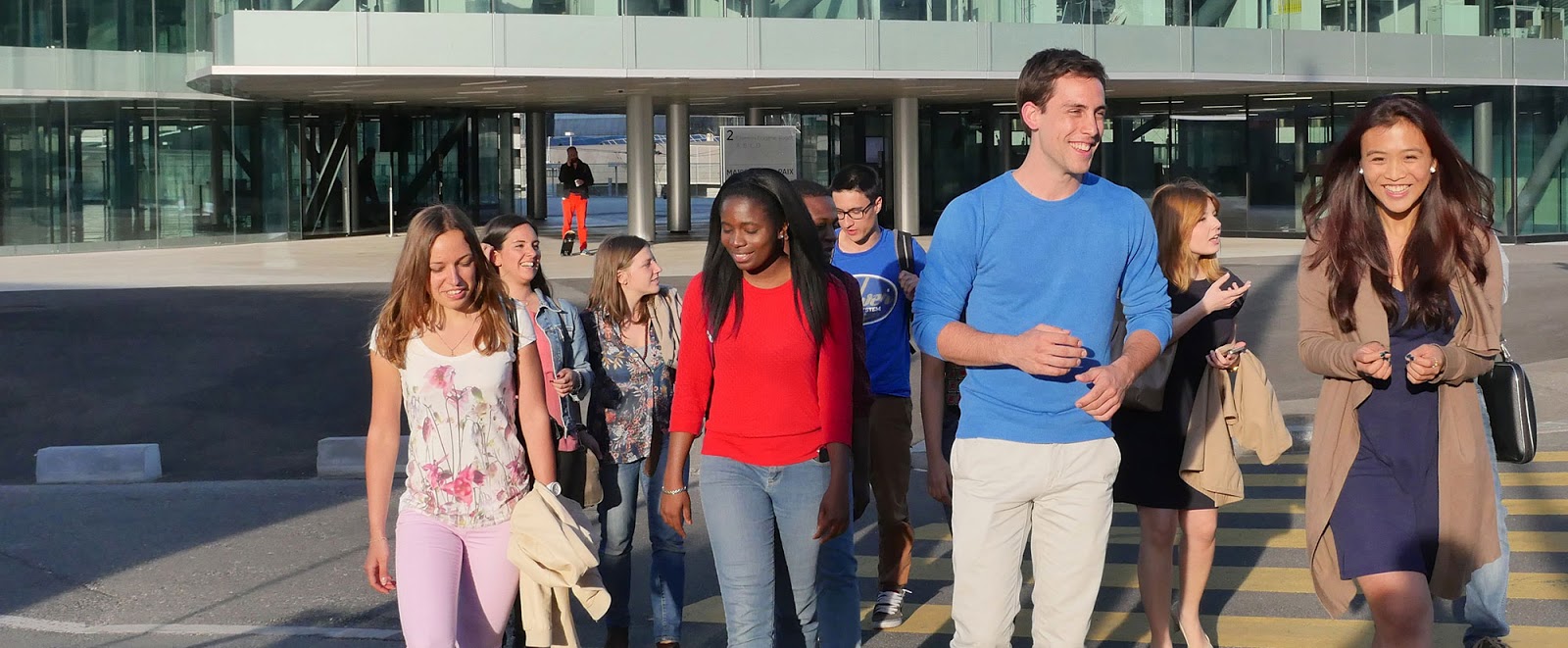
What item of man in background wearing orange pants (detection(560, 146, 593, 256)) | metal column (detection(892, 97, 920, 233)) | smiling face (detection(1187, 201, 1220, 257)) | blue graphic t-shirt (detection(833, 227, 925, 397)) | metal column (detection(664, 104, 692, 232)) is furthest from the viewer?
metal column (detection(664, 104, 692, 232))

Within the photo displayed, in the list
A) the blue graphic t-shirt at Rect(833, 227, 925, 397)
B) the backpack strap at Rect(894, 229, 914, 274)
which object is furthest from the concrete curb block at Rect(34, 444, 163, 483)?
the backpack strap at Rect(894, 229, 914, 274)

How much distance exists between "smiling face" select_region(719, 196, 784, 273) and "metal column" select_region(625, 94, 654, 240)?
2686 centimetres

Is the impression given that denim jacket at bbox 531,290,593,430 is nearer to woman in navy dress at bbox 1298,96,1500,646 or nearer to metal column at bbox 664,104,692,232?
woman in navy dress at bbox 1298,96,1500,646

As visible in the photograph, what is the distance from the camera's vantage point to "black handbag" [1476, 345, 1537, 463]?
14.8ft

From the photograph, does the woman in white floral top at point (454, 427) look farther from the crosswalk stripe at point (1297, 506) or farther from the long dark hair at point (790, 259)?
the crosswalk stripe at point (1297, 506)

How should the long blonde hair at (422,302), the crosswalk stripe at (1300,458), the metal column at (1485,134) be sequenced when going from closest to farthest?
the long blonde hair at (422,302), the crosswalk stripe at (1300,458), the metal column at (1485,134)

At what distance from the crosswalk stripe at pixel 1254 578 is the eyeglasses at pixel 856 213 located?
1.67 m

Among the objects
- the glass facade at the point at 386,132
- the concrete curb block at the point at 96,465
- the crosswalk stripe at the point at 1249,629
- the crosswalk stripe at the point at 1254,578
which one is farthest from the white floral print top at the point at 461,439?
the glass facade at the point at 386,132

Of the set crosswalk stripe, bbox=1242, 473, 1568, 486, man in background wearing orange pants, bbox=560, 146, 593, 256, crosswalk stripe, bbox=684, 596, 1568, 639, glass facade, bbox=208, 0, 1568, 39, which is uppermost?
glass facade, bbox=208, 0, 1568, 39

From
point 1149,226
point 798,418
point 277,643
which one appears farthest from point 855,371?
point 277,643

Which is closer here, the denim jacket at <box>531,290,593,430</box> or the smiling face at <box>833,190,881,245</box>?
the denim jacket at <box>531,290,593,430</box>

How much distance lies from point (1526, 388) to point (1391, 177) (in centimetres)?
78

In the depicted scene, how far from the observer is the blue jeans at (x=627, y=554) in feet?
19.0

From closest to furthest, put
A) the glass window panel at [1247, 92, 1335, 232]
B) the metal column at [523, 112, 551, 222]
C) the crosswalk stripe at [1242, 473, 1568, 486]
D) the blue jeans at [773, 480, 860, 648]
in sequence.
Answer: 1. the blue jeans at [773, 480, 860, 648]
2. the crosswalk stripe at [1242, 473, 1568, 486]
3. the glass window panel at [1247, 92, 1335, 232]
4. the metal column at [523, 112, 551, 222]
